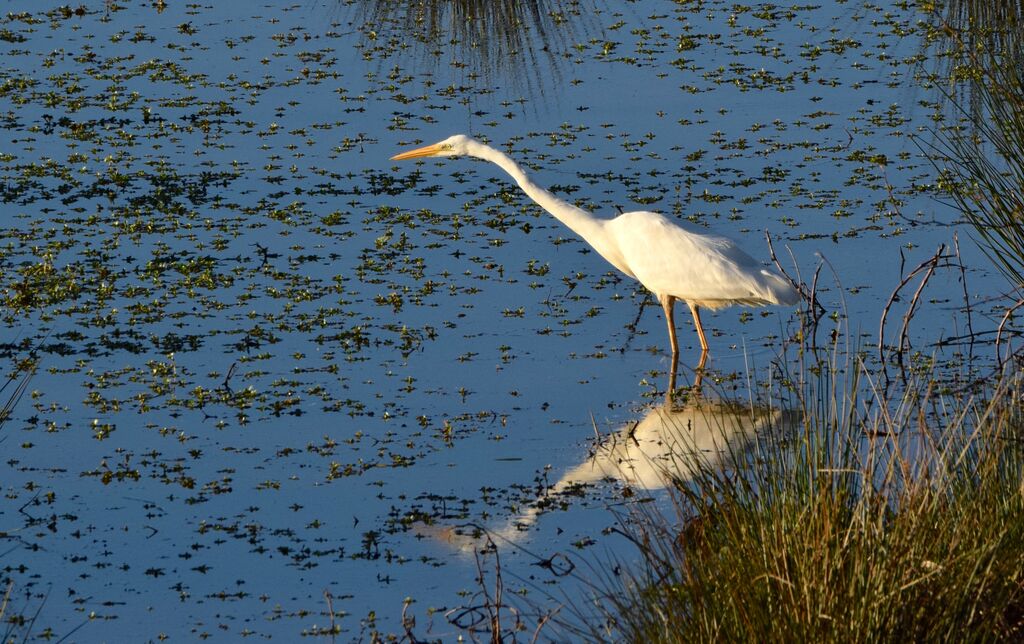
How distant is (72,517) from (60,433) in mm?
1036

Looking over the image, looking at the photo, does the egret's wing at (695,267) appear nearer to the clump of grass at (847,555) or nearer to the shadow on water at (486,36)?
the clump of grass at (847,555)

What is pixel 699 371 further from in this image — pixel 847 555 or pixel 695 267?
pixel 847 555

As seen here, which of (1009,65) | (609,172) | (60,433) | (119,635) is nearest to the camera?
(119,635)

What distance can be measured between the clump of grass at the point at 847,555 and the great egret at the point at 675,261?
12.2ft

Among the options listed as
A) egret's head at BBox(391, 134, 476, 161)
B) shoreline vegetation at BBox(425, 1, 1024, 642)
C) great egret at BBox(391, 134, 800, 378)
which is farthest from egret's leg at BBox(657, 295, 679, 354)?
shoreline vegetation at BBox(425, 1, 1024, 642)

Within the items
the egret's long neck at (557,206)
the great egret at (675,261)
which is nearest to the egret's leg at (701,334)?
the great egret at (675,261)

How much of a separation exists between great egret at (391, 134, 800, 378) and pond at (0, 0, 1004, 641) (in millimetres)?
312

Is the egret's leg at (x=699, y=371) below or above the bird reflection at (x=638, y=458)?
below

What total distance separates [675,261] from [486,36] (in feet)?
25.1

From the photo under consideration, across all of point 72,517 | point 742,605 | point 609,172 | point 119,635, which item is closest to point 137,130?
point 609,172

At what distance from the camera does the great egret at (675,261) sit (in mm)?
7949

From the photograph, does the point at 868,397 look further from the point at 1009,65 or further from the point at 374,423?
the point at 374,423

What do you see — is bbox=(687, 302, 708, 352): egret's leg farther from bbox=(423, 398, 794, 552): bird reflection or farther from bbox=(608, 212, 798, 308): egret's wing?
bbox=(423, 398, 794, 552): bird reflection

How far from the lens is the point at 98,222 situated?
10.1 metres
